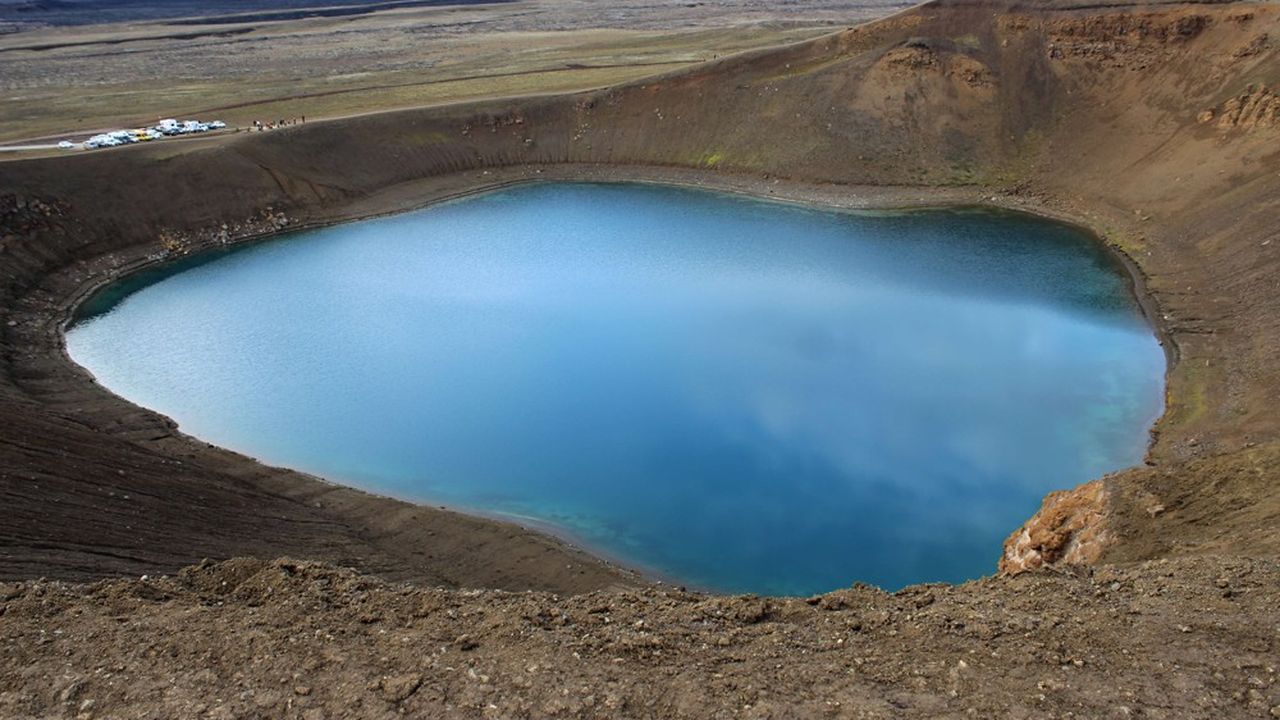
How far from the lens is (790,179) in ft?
200

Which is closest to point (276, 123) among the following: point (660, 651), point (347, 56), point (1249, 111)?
point (347, 56)

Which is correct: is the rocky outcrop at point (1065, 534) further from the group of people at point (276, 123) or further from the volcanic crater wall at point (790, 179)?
the group of people at point (276, 123)

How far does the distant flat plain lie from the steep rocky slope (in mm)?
12563

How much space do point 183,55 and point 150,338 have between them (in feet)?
262

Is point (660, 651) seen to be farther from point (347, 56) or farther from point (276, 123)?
point (347, 56)

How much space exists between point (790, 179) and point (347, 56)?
65.5 meters

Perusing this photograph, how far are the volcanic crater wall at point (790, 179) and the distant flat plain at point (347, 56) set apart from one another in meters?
11.0

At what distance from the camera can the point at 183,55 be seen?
10531 cm

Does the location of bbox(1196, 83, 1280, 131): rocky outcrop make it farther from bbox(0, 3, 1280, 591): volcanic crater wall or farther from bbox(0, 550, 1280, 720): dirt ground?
bbox(0, 550, 1280, 720): dirt ground

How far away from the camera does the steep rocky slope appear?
14008mm

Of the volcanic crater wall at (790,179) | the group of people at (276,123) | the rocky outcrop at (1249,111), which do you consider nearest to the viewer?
the volcanic crater wall at (790,179)

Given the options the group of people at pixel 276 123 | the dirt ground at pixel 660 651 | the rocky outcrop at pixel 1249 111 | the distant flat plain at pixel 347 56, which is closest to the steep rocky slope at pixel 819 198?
the dirt ground at pixel 660 651

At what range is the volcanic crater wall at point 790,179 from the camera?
2183 cm

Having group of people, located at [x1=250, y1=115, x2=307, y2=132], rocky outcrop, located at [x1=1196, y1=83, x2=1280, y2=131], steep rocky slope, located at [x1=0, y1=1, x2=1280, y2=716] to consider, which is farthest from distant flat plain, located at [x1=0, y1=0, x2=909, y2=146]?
rocky outcrop, located at [x1=1196, y1=83, x2=1280, y2=131]
